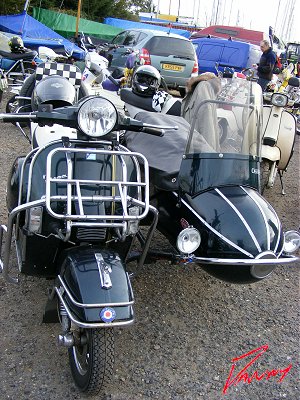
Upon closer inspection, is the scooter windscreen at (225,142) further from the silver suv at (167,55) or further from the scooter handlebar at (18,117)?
the silver suv at (167,55)

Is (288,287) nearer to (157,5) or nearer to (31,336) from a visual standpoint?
(31,336)

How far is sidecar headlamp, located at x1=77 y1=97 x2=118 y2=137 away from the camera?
235 cm

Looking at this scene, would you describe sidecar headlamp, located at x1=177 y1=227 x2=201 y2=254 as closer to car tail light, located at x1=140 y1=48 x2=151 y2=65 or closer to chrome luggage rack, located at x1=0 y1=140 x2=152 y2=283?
chrome luggage rack, located at x1=0 y1=140 x2=152 y2=283

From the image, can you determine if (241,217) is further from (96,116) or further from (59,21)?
(59,21)

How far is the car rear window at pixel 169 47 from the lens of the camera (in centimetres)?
1088

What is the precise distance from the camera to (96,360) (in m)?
2.15

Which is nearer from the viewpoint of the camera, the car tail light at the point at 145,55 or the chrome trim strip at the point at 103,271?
the chrome trim strip at the point at 103,271

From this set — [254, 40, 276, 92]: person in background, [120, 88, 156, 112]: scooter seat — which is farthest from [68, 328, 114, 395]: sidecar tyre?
[254, 40, 276, 92]: person in background

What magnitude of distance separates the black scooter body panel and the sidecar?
666 mm

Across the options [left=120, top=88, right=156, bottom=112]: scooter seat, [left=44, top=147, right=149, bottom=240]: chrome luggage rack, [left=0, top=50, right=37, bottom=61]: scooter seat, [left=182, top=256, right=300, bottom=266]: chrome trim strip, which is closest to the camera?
[left=44, top=147, right=149, bottom=240]: chrome luggage rack

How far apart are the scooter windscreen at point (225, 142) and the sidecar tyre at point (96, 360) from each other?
4.02 feet

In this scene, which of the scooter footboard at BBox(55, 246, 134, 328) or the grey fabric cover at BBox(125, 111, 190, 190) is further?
the grey fabric cover at BBox(125, 111, 190, 190)
